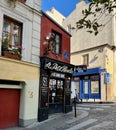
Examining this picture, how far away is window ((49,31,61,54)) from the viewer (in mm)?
14602

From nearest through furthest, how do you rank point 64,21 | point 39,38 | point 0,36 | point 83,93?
point 0,36
point 39,38
point 83,93
point 64,21

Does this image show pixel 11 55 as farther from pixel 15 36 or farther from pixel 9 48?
pixel 15 36

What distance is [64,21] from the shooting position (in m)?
35.8

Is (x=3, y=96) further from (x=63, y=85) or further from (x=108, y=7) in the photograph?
(x=108, y=7)

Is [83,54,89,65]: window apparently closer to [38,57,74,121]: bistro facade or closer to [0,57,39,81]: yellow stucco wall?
[38,57,74,121]: bistro facade

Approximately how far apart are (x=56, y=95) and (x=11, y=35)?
485cm

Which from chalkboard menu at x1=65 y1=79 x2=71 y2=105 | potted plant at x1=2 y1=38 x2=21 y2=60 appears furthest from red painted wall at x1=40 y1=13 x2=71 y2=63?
potted plant at x1=2 y1=38 x2=21 y2=60

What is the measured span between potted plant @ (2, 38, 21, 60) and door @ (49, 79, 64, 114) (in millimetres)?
3384

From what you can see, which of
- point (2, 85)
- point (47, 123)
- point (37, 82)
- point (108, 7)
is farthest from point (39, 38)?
point (108, 7)

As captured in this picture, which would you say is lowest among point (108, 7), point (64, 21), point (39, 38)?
point (108, 7)

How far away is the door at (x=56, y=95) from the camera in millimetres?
14756

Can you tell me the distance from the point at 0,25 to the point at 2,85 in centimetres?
265

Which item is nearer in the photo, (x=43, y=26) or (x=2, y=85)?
(x=2, y=85)

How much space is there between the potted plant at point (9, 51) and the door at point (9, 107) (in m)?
1.59
